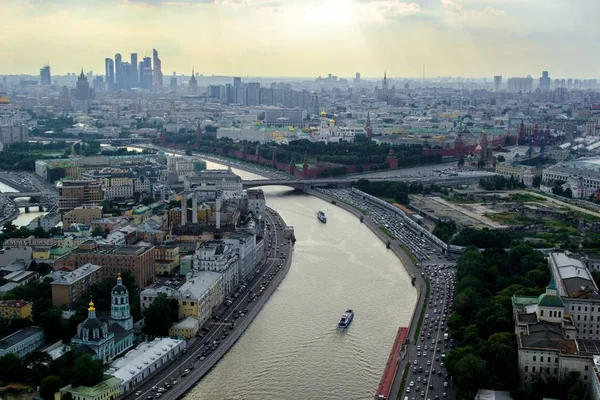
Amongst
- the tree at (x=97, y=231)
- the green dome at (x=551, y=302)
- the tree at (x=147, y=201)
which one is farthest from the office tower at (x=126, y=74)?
the green dome at (x=551, y=302)

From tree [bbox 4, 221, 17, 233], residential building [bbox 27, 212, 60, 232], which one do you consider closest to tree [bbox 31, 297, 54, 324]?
tree [bbox 4, 221, 17, 233]

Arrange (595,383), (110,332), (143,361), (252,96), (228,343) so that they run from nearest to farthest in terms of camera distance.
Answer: (595,383), (143,361), (110,332), (228,343), (252,96)

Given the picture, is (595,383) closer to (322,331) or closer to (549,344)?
(549,344)

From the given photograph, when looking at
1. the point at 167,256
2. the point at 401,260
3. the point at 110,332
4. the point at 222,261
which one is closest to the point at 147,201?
the point at 167,256

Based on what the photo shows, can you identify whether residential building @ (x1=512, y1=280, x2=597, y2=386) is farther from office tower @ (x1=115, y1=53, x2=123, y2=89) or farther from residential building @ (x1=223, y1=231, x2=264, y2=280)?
office tower @ (x1=115, y1=53, x2=123, y2=89)

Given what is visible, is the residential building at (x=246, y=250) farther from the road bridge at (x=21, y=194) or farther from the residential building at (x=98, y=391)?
the road bridge at (x=21, y=194)
